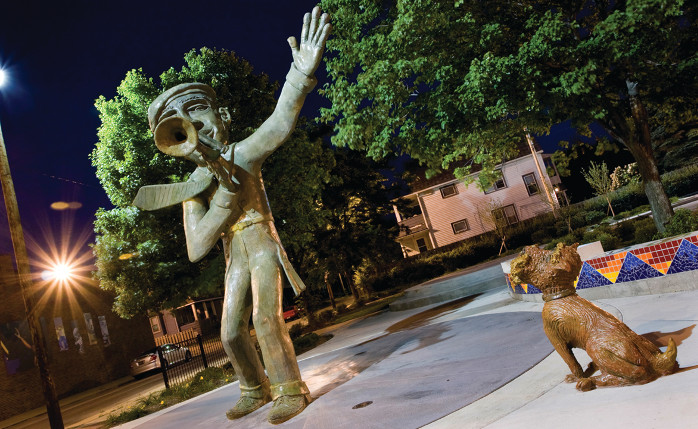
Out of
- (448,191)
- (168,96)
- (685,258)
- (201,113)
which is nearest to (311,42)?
(201,113)

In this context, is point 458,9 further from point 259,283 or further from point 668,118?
point 259,283

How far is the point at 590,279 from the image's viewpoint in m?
6.48

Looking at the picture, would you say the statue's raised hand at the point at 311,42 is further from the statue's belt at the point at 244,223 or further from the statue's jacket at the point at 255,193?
the statue's belt at the point at 244,223

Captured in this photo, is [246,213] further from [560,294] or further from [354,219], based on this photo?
[354,219]

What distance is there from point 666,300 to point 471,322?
220 centimetres

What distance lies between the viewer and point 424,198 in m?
37.0

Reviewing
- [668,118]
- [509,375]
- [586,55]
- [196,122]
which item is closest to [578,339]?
[509,375]

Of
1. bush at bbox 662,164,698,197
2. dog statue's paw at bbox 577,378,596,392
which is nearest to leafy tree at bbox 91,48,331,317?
dog statue's paw at bbox 577,378,596,392

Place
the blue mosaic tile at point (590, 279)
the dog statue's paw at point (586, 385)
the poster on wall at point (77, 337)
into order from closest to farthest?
the dog statue's paw at point (586, 385) < the blue mosaic tile at point (590, 279) < the poster on wall at point (77, 337)

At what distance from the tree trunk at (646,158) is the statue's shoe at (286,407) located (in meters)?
9.75

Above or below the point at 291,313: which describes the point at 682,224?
above

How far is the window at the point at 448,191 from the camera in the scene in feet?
119

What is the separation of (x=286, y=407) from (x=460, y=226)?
1354 inches

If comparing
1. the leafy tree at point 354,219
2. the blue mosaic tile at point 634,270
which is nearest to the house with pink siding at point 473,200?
the leafy tree at point 354,219
